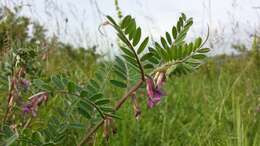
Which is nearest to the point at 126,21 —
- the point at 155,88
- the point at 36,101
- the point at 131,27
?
the point at 131,27

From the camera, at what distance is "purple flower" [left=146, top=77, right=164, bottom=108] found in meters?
0.74

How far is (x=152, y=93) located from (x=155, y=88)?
1cm

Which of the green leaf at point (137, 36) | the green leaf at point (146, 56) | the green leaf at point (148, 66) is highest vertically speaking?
the green leaf at point (137, 36)

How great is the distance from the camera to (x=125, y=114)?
6.67 ft

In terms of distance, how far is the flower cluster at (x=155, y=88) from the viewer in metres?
0.74

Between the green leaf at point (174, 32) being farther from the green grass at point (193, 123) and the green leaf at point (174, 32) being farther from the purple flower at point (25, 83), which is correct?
the green grass at point (193, 123)

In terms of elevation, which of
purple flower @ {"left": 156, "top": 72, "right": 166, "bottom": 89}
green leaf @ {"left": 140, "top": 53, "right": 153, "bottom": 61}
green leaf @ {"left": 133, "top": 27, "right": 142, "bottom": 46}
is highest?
green leaf @ {"left": 133, "top": 27, "right": 142, "bottom": 46}

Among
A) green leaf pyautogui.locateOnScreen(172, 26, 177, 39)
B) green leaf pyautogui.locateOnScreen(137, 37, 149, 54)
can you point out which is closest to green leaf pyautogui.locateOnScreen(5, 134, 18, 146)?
green leaf pyautogui.locateOnScreen(137, 37, 149, 54)

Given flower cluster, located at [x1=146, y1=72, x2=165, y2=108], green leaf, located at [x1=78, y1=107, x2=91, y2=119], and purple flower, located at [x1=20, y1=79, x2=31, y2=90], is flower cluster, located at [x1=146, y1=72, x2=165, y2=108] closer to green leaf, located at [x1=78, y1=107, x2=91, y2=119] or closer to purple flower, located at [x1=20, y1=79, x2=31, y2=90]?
green leaf, located at [x1=78, y1=107, x2=91, y2=119]

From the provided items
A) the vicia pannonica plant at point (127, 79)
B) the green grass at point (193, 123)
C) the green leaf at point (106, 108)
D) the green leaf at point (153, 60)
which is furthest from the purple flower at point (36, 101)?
the green grass at point (193, 123)

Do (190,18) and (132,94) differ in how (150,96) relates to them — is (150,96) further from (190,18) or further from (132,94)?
(190,18)

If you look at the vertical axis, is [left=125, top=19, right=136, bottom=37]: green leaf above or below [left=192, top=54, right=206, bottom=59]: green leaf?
above

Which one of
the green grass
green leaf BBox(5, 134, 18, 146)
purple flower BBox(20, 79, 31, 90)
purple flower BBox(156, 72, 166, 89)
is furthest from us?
the green grass

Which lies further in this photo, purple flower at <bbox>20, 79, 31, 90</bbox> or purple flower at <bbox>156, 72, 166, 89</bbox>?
purple flower at <bbox>20, 79, 31, 90</bbox>
